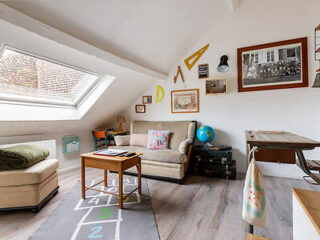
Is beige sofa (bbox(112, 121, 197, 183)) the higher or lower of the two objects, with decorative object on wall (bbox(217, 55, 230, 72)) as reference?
lower

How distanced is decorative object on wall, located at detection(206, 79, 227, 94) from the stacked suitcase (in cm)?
111

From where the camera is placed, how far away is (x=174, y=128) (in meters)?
3.41

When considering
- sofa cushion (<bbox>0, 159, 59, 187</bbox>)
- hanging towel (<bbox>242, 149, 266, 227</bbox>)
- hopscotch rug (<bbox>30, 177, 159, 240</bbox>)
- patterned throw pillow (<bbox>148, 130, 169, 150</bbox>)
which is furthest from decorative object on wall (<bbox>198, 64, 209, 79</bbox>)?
sofa cushion (<bbox>0, 159, 59, 187</bbox>)

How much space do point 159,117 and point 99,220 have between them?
2.55 meters

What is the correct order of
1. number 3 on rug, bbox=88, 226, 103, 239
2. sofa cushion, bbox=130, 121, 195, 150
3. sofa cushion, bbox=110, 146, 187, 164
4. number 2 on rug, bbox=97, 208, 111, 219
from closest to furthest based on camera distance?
number 3 on rug, bbox=88, 226, 103, 239
number 2 on rug, bbox=97, 208, 111, 219
sofa cushion, bbox=110, 146, 187, 164
sofa cushion, bbox=130, 121, 195, 150

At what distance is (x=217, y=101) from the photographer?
3326 millimetres

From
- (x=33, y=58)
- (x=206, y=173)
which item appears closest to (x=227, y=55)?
(x=206, y=173)

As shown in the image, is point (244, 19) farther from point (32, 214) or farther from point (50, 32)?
point (32, 214)

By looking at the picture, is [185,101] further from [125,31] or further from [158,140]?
[125,31]

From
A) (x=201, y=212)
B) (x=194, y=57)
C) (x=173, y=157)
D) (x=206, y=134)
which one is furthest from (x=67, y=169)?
(x=194, y=57)

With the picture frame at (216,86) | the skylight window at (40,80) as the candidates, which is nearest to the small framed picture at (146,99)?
the skylight window at (40,80)

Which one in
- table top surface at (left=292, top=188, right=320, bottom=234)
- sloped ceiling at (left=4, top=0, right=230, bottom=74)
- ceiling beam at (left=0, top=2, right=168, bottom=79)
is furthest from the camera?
sloped ceiling at (left=4, top=0, right=230, bottom=74)

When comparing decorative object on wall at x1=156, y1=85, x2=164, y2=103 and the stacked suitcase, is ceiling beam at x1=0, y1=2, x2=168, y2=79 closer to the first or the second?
decorative object on wall at x1=156, y1=85, x2=164, y2=103

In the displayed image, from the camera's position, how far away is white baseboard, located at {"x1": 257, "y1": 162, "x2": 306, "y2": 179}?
9.14ft
